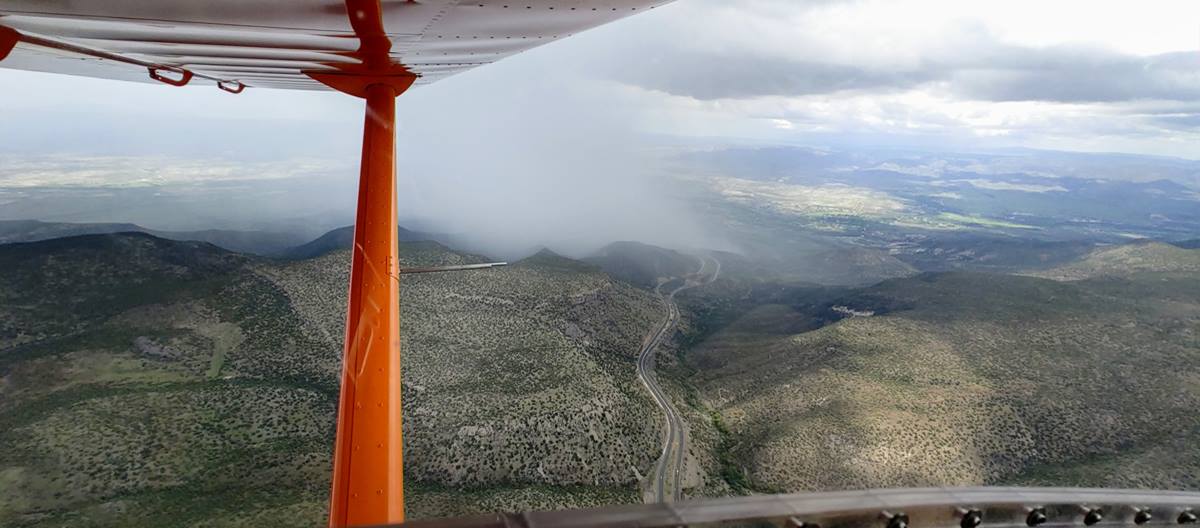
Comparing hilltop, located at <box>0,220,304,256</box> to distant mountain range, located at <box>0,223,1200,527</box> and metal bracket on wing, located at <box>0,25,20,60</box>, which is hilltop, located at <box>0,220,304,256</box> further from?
metal bracket on wing, located at <box>0,25,20,60</box>

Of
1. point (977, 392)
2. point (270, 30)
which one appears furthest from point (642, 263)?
point (270, 30)

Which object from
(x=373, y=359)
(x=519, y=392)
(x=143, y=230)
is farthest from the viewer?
(x=143, y=230)

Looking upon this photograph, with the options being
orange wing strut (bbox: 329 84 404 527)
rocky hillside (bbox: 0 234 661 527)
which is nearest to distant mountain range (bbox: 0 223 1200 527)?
rocky hillside (bbox: 0 234 661 527)

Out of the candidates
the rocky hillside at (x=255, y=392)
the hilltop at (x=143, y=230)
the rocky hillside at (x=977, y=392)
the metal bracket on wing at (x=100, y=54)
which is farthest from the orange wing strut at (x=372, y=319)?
the hilltop at (x=143, y=230)

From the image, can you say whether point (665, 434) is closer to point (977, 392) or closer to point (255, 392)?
point (977, 392)

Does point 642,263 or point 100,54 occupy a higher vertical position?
point 100,54

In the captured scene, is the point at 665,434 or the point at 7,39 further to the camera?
the point at 665,434
